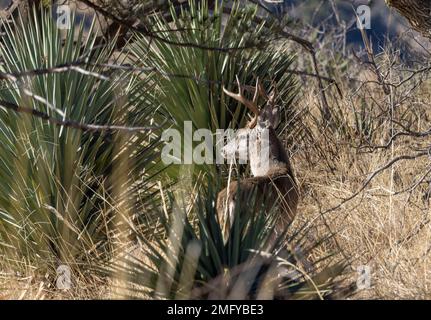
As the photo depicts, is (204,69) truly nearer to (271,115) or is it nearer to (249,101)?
(249,101)

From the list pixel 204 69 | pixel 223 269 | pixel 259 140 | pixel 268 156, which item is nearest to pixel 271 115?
pixel 259 140

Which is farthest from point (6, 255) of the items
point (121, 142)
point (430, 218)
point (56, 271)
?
point (430, 218)

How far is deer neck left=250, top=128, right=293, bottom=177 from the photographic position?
324 inches

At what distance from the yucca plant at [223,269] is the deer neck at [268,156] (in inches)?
113

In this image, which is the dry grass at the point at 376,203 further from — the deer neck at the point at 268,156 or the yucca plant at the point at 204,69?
the yucca plant at the point at 204,69

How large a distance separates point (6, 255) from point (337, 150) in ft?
11.5

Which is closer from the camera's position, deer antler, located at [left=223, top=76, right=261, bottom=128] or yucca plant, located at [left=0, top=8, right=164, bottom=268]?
yucca plant, located at [left=0, top=8, right=164, bottom=268]

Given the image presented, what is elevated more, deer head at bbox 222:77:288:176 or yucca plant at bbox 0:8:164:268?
deer head at bbox 222:77:288:176

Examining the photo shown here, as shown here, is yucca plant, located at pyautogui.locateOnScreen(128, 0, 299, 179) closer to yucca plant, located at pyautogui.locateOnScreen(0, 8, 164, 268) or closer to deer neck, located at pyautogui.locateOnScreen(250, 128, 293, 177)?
deer neck, located at pyautogui.locateOnScreen(250, 128, 293, 177)

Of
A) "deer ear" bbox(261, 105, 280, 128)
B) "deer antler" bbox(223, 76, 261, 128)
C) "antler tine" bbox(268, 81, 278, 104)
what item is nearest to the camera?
"deer antler" bbox(223, 76, 261, 128)

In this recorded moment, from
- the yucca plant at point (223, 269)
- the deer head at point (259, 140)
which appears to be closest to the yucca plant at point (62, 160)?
the deer head at point (259, 140)

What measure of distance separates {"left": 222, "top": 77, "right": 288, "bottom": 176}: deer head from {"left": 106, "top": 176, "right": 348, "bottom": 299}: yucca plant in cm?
297

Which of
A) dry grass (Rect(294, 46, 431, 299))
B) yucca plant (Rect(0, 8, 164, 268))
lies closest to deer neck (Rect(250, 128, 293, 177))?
dry grass (Rect(294, 46, 431, 299))

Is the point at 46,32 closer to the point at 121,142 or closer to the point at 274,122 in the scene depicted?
the point at 121,142
